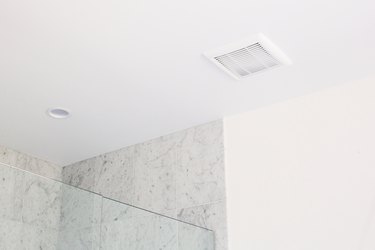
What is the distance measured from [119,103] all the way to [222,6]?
0.78 meters

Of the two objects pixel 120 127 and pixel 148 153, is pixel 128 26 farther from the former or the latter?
pixel 148 153

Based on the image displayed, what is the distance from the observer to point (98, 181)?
2.74m

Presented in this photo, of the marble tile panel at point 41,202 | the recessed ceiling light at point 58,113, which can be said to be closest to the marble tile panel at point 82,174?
the marble tile panel at point 41,202

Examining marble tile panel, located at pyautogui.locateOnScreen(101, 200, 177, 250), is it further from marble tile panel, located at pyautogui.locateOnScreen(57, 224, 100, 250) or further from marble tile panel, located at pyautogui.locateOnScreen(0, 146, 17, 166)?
marble tile panel, located at pyautogui.locateOnScreen(0, 146, 17, 166)

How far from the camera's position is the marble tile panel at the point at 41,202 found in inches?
88.3

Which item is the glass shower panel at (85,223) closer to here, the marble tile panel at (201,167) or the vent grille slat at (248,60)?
the marble tile panel at (201,167)

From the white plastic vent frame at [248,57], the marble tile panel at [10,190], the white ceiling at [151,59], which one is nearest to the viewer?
the white ceiling at [151,59]

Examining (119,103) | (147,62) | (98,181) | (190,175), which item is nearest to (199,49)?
(147,62)

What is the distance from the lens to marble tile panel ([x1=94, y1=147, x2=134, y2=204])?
260cm

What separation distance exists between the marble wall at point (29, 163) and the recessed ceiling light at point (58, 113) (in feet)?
1.64

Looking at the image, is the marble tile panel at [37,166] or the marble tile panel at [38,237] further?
the marble tile panel at [37,166]

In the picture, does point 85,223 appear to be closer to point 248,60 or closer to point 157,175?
point 157,175

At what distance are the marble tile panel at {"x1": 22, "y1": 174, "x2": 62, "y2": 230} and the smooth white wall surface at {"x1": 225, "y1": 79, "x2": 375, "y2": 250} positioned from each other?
0.81 metres

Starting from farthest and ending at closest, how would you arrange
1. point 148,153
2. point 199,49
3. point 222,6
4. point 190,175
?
1. point 148,153
2. point 190,175
3. point 199,49
4. point 222,6
